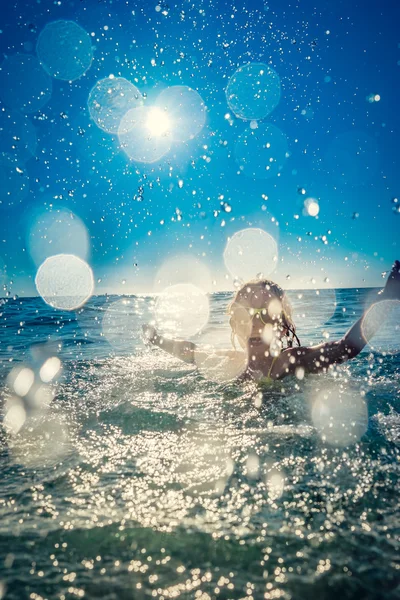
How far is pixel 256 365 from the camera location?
17.0 feet

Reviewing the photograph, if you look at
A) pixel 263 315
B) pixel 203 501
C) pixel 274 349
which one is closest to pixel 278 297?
pixel 263 315

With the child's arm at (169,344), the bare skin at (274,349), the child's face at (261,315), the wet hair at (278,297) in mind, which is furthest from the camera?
the child's arm at (169,344)

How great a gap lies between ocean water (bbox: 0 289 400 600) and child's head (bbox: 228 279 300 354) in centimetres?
92

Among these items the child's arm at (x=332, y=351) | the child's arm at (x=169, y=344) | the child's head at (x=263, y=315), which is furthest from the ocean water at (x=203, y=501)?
the child's arm at (x=169, y=344)

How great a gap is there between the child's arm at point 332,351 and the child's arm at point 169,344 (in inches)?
58.4

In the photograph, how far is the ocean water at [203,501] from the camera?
1.50 metres

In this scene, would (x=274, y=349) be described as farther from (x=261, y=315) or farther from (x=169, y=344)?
(x=169, y=344)

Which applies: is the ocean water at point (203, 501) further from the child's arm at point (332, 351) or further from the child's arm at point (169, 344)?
the child's arm at point (169, 344)

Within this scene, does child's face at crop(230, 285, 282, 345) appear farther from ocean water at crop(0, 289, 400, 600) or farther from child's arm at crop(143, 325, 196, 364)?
child's arm at crop(143, 325, 196, 364)

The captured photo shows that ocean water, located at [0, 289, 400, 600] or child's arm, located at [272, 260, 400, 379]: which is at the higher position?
child's arm, located at [272, 260, 400, 379]

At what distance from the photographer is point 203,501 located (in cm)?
206

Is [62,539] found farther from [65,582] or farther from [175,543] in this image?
[175,543]

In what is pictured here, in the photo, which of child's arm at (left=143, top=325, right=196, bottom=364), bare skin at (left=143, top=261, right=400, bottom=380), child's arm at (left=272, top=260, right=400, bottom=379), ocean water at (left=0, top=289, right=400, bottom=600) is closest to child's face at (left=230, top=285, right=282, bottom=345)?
bare skin at (left=143, top=261, right=400, bottom=380)

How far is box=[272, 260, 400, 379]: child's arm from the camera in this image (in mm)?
4226
